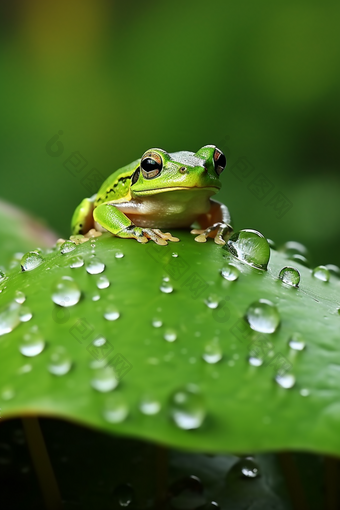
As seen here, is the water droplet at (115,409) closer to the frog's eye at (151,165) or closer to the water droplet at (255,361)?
the water droplet at (255,361)

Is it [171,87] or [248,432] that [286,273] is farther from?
[171,87]

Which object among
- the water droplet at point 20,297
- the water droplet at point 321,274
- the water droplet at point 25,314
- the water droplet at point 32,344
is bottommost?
the water droplet at point 321,274

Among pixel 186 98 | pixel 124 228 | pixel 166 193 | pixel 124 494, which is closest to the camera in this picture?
pixel 124 494

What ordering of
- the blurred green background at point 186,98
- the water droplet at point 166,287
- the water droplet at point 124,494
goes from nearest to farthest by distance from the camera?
the water droplet at point 166,287 → the water droplet at point 124,494 → the blurred green background at point 186,98

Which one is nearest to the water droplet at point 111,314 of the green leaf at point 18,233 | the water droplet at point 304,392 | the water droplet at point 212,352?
the water droplet at point 212,352

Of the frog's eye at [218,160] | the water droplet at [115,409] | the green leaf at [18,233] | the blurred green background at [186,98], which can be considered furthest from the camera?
the blurred green background at [186,98]

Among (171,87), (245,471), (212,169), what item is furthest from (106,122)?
(245,471)

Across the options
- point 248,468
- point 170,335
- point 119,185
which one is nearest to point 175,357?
point 170,335

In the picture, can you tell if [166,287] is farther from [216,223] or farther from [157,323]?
[216,223]
